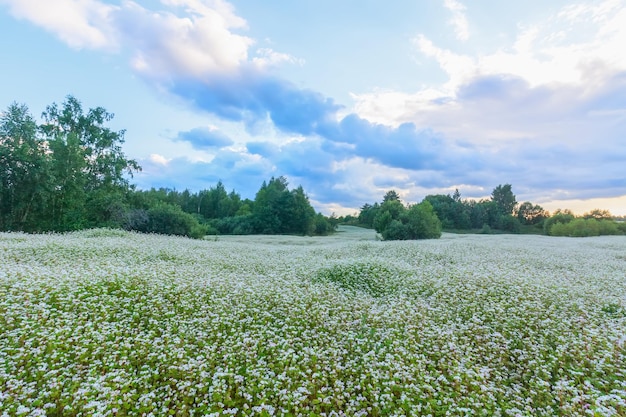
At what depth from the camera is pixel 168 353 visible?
664 cm

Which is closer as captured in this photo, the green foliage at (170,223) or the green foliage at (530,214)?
the green foliage at (170,223)

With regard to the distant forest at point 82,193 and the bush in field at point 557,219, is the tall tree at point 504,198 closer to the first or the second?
the bush in field at point 557,219

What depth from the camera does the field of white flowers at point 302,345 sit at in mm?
5516

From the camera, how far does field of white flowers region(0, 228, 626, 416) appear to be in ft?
18.1

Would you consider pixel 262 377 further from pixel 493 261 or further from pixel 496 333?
pixel 493 261

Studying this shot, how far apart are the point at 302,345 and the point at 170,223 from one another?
32.0 metres

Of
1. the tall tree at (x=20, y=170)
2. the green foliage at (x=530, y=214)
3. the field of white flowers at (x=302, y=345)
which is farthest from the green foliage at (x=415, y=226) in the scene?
the green foliage at (x=530, y=214)

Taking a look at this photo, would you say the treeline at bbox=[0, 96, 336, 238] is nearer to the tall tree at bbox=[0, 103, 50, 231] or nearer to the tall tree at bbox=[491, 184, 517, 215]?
the tall tree at bbox=[0, 103, 50, 231]

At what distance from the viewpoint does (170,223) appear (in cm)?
3544

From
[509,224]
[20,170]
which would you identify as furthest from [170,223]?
[509,224]

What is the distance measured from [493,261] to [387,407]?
47.2ft

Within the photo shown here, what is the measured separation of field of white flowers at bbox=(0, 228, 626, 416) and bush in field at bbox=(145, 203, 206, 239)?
23432 mm

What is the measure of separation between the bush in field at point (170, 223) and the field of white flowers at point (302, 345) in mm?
23432

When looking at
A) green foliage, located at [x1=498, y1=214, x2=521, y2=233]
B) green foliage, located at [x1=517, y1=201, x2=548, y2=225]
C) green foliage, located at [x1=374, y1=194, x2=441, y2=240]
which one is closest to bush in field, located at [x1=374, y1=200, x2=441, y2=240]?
green foliage, located at [x1=374, y1=194, x2=441, y2=240]
